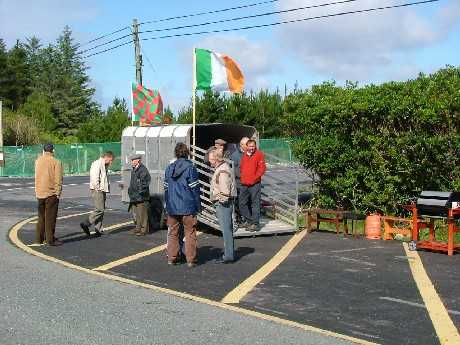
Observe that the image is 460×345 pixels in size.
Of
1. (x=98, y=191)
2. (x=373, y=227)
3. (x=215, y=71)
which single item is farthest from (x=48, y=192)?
(x=373, y=227)

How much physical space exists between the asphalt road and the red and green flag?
9.84 metres

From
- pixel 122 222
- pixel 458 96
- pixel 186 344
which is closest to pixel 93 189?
pixel 122 222

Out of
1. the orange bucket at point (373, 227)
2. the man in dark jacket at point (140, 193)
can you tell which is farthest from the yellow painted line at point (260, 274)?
the man in dark jacket at point (140, 193)

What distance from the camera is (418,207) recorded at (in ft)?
35.9

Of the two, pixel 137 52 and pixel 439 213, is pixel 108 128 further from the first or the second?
pixel 439 213

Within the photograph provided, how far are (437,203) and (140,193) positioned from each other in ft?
18.0

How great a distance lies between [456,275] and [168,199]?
404cm

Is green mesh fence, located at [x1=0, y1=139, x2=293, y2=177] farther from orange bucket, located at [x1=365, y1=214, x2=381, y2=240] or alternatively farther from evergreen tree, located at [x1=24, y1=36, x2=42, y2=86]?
evergreen tree, located at [x1=24, y1=36, x2=42, y2=86]

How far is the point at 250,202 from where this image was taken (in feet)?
42.7

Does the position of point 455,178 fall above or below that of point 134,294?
above

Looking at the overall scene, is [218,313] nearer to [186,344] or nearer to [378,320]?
[186,344]

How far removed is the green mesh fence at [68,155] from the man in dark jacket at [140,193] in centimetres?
2671

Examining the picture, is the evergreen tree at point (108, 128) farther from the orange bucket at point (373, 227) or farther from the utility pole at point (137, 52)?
the orange bucket at point (373, 227)

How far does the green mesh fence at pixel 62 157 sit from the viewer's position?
41.5 m
